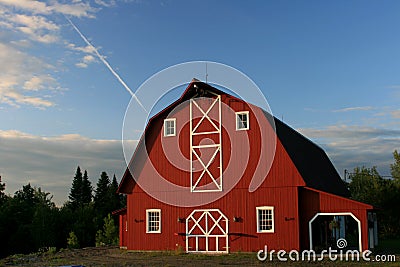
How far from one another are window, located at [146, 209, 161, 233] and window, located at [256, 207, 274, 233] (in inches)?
201

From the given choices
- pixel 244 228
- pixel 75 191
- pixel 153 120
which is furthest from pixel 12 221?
pixel 244 228

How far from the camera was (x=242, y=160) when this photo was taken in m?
25.2

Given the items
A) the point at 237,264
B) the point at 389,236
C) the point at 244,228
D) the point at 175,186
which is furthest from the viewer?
Answer: the point at 389,236

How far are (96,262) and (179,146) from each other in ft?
23.3

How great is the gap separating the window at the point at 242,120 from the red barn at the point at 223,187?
0.05 m

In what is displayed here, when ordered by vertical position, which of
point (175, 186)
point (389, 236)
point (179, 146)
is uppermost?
point (179, 146)

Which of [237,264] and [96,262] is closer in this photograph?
[237,264]

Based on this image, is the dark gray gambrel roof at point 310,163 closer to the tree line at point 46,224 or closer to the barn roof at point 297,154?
the barn roof at point 297,154

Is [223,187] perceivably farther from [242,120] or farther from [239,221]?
[242,120]

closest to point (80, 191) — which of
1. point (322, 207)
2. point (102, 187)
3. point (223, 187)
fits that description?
point (102, 187)

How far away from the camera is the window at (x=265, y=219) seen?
24.2 metres

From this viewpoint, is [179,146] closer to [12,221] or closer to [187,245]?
[187,245]

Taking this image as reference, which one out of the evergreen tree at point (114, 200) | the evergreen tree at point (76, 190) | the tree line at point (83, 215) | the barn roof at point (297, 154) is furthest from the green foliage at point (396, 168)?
the evergreen tree at point (76, 190)

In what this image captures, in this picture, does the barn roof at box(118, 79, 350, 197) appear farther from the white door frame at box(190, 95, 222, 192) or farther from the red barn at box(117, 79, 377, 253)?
the white door frame at box(190, 95, 222, 192)
